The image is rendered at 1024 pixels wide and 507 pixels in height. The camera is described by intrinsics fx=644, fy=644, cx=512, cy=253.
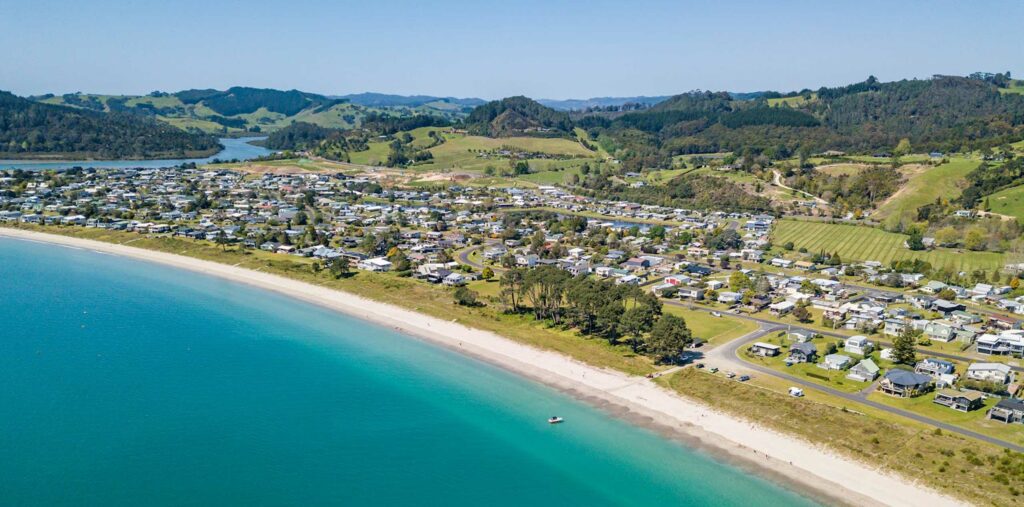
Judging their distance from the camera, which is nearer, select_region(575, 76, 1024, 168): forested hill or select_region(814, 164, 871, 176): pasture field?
select_region(814, 164, 871, 176): pasture field

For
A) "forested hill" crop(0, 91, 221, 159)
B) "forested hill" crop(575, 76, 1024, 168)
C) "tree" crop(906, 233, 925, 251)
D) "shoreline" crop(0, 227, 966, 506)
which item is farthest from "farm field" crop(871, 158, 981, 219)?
"forested hill" crop(0, 91, 221, 159)

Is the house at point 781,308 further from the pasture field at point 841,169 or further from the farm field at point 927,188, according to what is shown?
the pasture field at point 841,169

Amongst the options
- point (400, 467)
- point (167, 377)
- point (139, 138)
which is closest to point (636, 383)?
point (400, 467)

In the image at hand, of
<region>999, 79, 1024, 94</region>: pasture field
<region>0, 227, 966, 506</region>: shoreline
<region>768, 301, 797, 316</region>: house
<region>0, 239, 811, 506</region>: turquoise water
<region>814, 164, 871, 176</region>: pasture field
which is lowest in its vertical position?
<region>0, 239, 811, 506</region>: turquoise water

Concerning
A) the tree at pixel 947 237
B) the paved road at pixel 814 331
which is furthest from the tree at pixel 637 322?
the tree at pixel 947 237

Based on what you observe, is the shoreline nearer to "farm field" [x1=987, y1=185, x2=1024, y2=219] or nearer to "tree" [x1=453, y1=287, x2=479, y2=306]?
"tree" [x1=453, y1=287, x2=479, y2=306]

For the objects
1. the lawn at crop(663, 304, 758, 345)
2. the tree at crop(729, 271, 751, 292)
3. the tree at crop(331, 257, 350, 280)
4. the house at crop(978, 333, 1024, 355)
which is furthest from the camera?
the tree at crop(331, 257, 350, 280)
